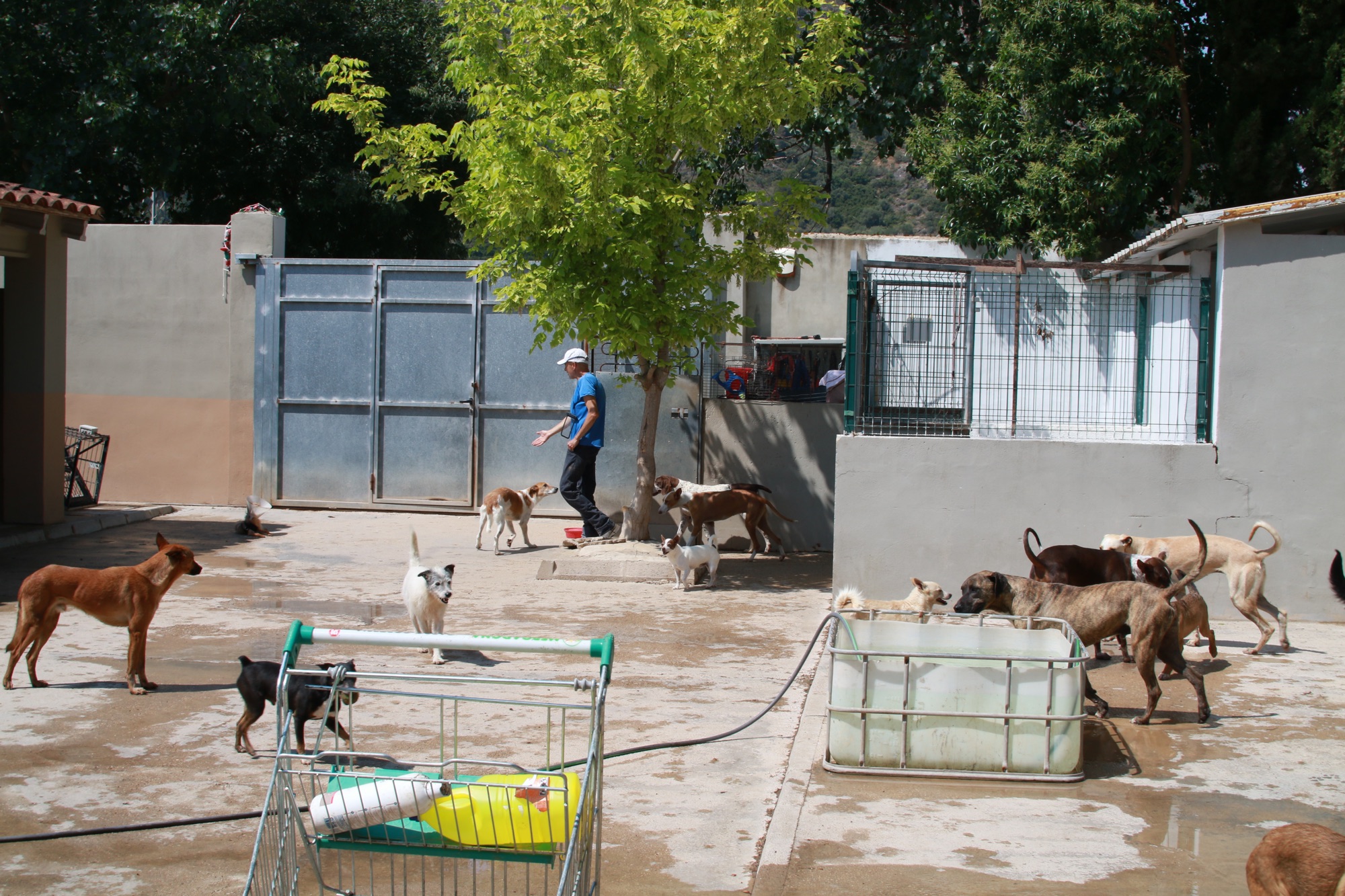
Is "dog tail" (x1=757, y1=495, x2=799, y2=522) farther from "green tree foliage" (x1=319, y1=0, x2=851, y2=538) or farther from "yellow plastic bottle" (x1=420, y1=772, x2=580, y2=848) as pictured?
"yellow plastic bottle" (x1=420, y1=772, x2=580, y2=848)

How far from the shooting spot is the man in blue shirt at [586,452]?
38.2 feet

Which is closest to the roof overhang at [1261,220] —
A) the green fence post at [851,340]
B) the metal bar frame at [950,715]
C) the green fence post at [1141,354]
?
the green fence post at [1141,354]

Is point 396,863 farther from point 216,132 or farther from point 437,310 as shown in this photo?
point 216,132

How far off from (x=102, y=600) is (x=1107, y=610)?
5.94m

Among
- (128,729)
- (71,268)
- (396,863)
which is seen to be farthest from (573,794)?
(71,268)

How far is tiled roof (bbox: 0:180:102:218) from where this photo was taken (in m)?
10.6

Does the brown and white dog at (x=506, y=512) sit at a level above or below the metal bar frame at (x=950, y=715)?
above

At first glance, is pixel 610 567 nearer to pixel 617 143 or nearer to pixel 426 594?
pixel 426 594

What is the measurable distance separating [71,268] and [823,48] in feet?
34.4

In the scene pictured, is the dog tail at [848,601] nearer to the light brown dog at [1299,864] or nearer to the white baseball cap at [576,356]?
the light brown dog at [1299,864]

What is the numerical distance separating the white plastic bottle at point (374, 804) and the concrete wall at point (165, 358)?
12231mm

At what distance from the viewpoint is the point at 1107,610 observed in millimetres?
6672

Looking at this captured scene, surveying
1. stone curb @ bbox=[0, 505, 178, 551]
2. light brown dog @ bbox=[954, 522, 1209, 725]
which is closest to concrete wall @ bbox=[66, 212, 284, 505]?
stone curb @ bbox=[0, 505, 178, 551]

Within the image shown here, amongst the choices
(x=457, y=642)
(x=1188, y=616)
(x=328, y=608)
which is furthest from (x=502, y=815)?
(x=328, y=608)
